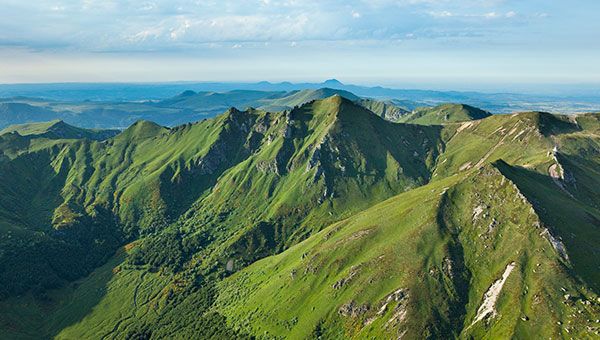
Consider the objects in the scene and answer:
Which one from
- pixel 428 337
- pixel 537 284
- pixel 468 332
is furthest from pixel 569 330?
pixel 428 337

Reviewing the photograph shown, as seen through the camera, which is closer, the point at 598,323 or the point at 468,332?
the point at 598,323

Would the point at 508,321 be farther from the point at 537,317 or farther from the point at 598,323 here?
the point at 598,323

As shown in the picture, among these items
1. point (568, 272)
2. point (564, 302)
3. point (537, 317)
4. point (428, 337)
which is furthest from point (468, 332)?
point (568, 272)

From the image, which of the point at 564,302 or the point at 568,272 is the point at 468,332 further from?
the point at 568,272

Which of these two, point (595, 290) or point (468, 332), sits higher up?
point (595, 290)

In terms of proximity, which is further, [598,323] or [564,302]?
[564,302]

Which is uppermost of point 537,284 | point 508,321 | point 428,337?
point 537,284

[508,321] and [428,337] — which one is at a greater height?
[508,321]

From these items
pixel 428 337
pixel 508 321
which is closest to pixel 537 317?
pixel 508 321
